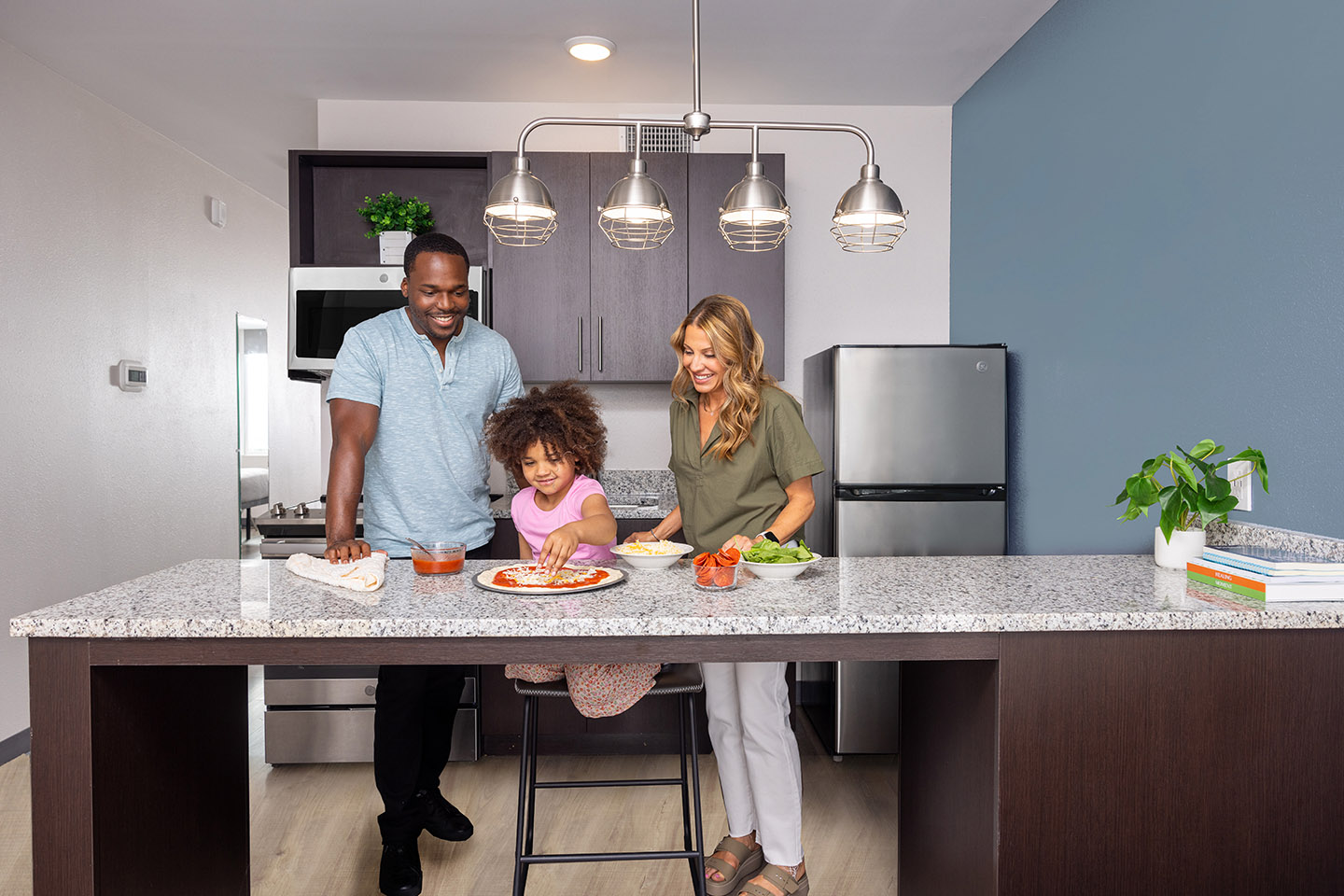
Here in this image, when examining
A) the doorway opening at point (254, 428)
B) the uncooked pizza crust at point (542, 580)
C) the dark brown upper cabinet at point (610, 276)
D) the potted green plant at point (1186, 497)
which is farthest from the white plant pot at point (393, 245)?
the doorway opening at point (254, 428)

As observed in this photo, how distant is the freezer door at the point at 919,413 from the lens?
115 inches

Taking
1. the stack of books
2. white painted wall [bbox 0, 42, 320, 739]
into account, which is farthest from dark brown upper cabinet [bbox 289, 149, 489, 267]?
the stack of books

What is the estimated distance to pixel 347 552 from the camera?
1.75 meters

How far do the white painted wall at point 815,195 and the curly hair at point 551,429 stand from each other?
1.56 meters

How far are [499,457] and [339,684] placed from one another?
139 cm

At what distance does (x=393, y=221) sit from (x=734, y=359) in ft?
6.43

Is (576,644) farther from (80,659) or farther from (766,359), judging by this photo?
(766,359)

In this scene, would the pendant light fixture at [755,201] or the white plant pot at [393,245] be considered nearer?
the pendant light fixture at [755,201]

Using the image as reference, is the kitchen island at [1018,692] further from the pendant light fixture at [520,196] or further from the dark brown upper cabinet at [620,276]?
the dark brown upper cabinet at [620,276]

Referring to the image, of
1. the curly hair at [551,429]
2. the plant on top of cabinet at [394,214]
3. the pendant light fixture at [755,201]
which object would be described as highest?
the plant on top of cabinet at [394,214]

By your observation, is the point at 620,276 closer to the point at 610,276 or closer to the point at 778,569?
the point at 610,276

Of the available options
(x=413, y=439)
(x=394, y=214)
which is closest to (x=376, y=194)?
(x=394, y=214)

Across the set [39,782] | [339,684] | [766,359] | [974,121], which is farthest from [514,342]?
[39,782]

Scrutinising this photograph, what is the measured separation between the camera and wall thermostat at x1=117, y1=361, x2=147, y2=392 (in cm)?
381
